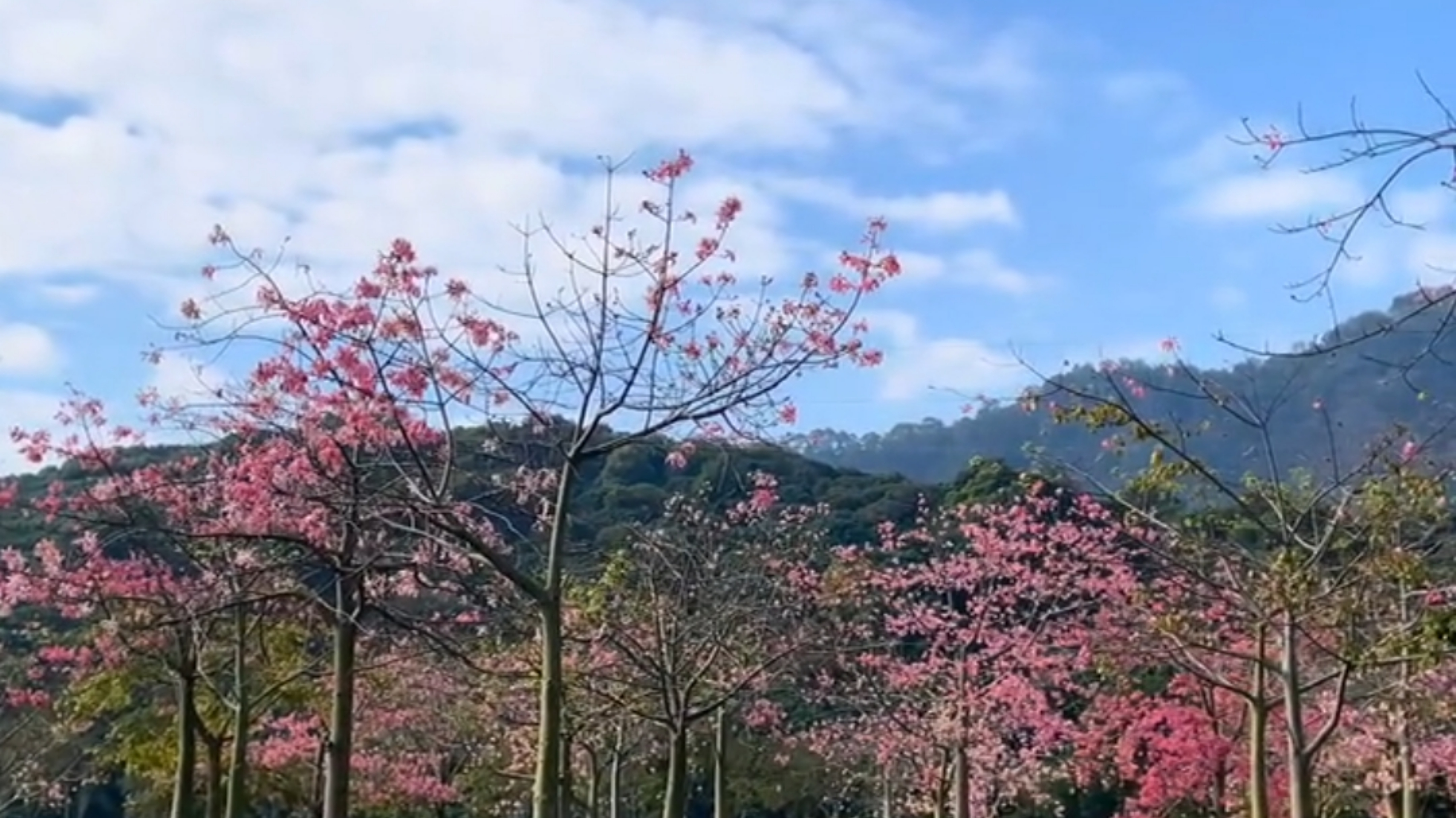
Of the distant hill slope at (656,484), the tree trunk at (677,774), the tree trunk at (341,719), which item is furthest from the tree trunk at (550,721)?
the tree trunk at (677,774)

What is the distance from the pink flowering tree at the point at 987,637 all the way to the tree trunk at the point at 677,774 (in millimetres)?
4891

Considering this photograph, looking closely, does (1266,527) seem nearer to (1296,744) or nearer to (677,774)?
(1296,744)

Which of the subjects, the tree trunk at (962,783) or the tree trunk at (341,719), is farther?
the tree trunk at (962,783)

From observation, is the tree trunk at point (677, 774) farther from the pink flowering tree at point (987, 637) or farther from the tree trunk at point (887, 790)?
the tree trunk at point (887, 790)

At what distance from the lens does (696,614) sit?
12945mm

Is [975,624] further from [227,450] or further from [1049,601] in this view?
[227,450]

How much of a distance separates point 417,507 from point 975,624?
1254 centimetres

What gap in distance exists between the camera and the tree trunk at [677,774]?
1212 centimetres

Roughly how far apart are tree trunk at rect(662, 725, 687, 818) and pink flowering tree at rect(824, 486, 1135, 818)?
4891mm

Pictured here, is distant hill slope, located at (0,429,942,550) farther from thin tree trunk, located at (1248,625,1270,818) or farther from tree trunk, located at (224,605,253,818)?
thin tree trunk, located at (1248,625,1270,818)

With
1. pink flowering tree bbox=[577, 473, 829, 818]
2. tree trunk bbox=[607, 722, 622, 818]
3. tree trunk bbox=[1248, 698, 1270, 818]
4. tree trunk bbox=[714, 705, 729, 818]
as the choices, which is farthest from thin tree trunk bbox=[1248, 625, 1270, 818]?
tree trunk bbox=[607, 722, 622, 818]

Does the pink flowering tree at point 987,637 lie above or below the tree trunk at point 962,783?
above

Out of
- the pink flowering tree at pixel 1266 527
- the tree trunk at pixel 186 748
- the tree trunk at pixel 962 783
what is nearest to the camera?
the pink flowering tree at pixel 1266 527

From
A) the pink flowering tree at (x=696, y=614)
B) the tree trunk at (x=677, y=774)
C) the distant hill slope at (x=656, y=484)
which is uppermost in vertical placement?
the distant hill slope at (x=656, y=484)
